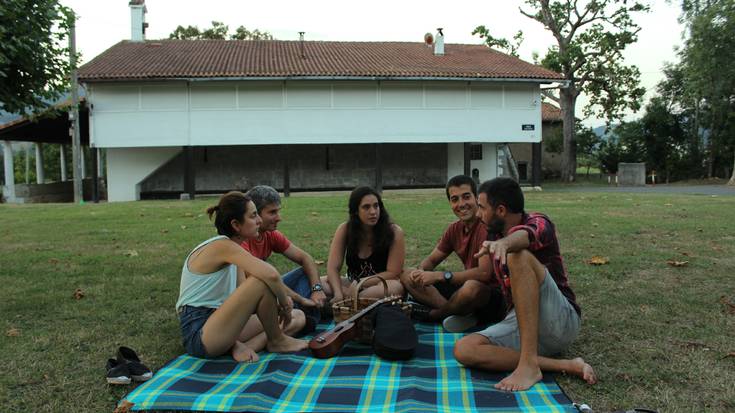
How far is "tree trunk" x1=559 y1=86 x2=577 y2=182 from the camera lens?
34.5 m

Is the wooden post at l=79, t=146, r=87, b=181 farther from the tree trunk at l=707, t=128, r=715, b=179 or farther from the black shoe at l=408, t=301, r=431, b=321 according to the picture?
the tree trunk at l=707, t=128, r=715, b=179

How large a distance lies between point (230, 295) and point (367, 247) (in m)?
1.72

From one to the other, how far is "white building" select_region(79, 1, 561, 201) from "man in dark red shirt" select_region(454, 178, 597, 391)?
20565 millimetres

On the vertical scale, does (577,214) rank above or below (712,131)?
below

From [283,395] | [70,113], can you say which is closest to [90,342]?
[283,395]

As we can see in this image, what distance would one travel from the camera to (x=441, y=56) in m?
28.2

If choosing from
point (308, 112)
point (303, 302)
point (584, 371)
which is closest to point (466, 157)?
point (308, 112)

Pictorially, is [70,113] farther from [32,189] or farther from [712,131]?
[712,131]

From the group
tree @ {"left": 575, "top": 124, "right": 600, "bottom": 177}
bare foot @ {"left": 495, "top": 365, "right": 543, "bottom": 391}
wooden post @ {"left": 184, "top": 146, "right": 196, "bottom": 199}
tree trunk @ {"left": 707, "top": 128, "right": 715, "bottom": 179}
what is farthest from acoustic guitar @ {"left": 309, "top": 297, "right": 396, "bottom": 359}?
tree @ {"left": 575, "top": 124, "right": 600, "bottom": 177}

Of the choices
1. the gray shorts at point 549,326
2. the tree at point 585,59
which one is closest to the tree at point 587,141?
the tree at point 585,59

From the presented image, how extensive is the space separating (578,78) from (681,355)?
110ft

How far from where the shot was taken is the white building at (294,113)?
2388 cm

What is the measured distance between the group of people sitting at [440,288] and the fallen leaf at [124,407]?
740 millimetres

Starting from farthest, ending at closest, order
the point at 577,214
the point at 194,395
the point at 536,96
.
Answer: the point at 536,96, the point at 577,214, the point at 194,395
